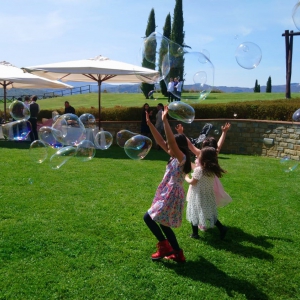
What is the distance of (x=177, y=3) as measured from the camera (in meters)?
28.3

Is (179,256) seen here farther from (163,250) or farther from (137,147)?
(137,147)

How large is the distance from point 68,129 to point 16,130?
1117 millimetres

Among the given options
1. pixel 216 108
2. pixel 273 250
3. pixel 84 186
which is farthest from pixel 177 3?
pixel 273 250

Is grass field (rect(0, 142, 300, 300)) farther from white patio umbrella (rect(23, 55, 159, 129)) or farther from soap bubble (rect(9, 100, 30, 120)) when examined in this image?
white patio umbrella (rect(23, 55, 159, 129))

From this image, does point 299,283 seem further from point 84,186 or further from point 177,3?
point 177,3

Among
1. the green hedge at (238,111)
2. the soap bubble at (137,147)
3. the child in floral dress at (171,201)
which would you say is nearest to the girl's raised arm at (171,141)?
the child in floral dress at (171,201)

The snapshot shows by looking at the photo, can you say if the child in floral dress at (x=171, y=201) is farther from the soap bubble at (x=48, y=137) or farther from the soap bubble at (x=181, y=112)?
the soap bubble at (x=48, y=137)

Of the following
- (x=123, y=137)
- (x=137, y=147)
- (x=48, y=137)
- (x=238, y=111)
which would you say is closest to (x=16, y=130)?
(x=48, y=137)

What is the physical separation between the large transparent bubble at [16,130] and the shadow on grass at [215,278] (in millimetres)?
4065

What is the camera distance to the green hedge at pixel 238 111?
37.2 feet

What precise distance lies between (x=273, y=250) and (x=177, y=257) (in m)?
1.19

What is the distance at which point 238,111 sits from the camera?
12.3 meters

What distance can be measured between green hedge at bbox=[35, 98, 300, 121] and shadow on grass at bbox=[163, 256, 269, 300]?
8.33 m

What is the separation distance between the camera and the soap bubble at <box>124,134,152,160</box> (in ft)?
16.4
